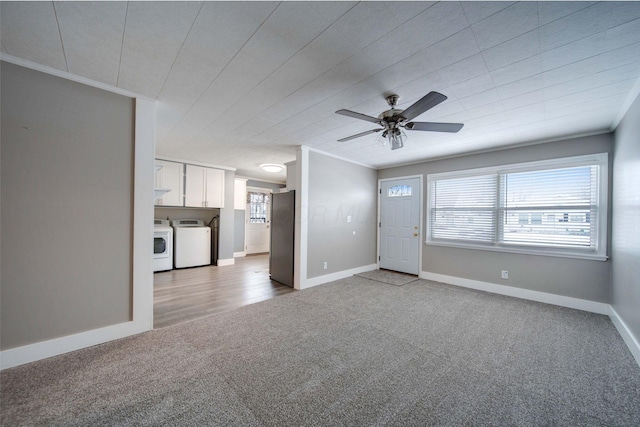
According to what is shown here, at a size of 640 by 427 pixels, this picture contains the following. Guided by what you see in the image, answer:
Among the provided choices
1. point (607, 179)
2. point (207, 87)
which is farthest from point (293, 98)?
point (607, 179)

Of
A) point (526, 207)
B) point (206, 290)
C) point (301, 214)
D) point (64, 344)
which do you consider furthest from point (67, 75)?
point (526, 207)

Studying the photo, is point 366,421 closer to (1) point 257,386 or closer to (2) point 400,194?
(1) point 257,386

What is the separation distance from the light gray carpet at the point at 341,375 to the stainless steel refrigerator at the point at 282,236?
4.86 feet

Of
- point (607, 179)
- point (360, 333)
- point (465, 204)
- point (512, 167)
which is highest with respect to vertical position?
point (512, 167)

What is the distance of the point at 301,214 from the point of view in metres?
4.20

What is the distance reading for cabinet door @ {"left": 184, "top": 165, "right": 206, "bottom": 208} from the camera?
5547 mm

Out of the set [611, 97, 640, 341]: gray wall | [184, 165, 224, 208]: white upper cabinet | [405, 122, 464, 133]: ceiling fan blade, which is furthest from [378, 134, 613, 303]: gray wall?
[184, 165, 224, 208]: white upper cabinet

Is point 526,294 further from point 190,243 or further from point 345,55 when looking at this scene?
point 190,243

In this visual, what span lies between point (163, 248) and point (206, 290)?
2078 mm

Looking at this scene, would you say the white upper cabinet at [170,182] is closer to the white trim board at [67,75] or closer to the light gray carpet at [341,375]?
the white trim board at [67,75]

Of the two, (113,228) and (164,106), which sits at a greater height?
(164,106)

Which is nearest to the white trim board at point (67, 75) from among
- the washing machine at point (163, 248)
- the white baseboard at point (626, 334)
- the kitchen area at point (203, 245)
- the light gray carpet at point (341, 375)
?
the kitchen area at point (203, 245)

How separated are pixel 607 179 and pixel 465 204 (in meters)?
1.73

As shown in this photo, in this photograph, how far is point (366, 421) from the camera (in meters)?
1.48
